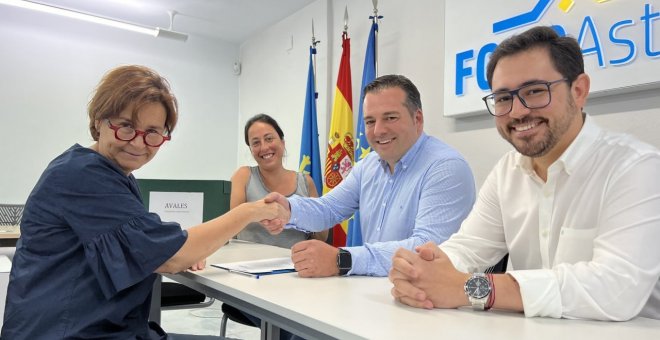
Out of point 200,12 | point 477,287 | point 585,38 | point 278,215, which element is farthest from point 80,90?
point 477,287

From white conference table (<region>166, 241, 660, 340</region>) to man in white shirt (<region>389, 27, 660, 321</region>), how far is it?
4 cm

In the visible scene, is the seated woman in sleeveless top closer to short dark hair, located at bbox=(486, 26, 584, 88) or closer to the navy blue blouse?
the navy blue blouse

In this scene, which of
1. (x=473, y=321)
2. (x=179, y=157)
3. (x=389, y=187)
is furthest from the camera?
(x=179, y=157)

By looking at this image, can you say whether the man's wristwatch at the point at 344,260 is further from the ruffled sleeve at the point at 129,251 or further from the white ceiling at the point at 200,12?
the white ceiling at the point at 200,12

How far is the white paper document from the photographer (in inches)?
59.8

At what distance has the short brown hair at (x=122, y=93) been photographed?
1297mm

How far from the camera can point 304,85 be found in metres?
4.79

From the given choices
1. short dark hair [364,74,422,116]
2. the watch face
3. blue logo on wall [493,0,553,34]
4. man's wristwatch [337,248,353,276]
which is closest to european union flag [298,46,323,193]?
blue logo on wall [493,0,553,34]

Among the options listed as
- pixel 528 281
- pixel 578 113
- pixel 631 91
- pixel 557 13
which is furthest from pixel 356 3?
pixel 528 281

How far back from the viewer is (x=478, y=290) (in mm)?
998

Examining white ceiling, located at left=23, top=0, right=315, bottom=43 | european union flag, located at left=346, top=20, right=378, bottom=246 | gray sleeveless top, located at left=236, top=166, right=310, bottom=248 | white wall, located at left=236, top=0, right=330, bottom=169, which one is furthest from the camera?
white ceiling, located at left=23, top=0, right=315, bottom=43

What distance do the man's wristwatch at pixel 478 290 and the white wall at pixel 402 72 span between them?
1742mm

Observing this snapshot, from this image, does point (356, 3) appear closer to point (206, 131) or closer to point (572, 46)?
point (206, 131)

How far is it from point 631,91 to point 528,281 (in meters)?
1.79
